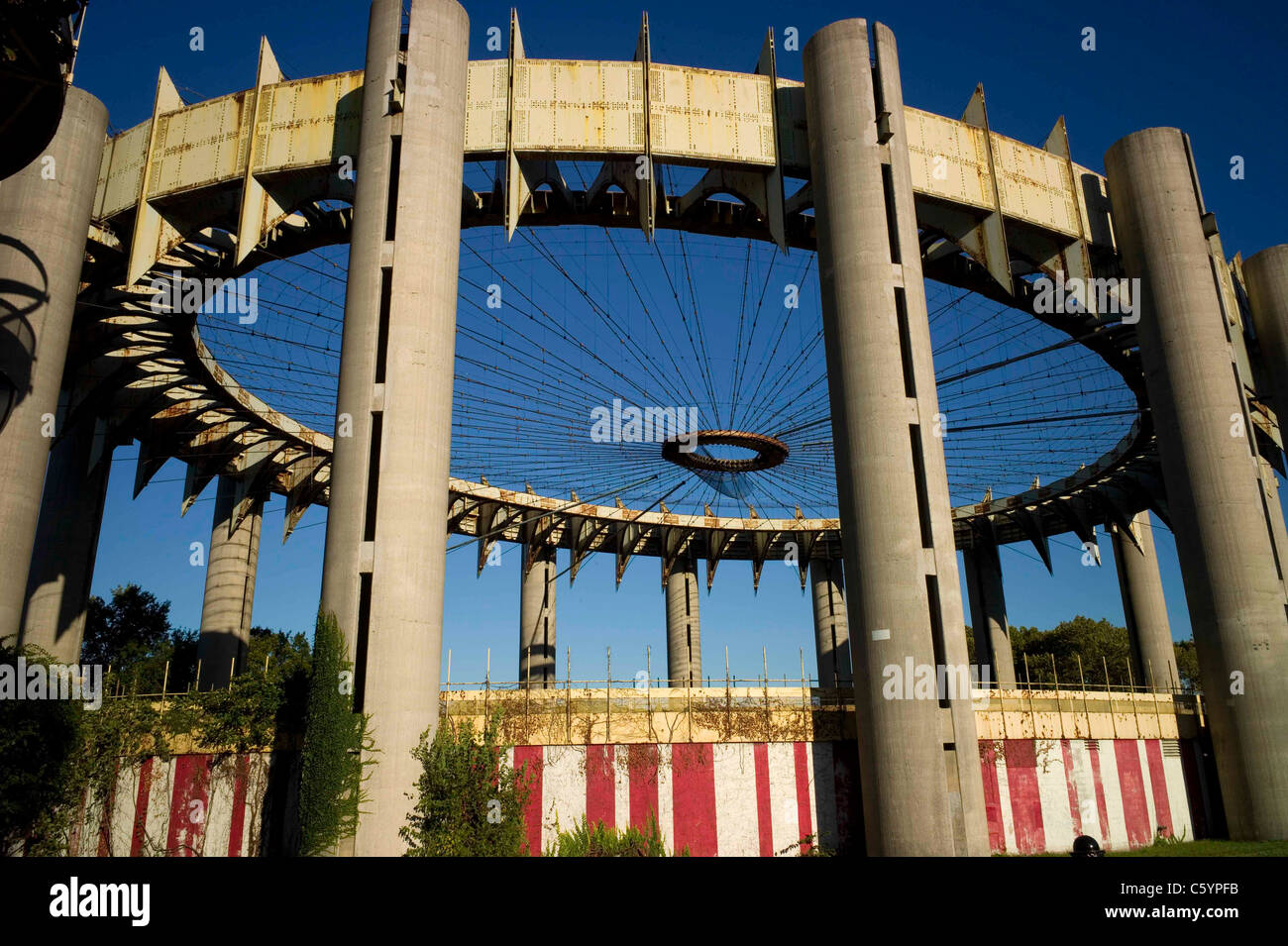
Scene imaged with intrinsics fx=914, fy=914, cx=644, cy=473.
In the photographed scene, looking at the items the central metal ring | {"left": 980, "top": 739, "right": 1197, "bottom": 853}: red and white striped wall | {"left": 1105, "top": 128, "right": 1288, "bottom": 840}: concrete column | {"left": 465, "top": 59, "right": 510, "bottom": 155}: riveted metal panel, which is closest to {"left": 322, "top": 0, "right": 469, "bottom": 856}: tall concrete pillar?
{"left": 465, "top": 59, "right": 510, "bottom": 155}: riveted metal panel

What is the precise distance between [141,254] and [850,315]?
2971 cm

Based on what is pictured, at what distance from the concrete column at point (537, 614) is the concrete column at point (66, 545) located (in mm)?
29929

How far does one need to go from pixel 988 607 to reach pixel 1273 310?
29.8 m

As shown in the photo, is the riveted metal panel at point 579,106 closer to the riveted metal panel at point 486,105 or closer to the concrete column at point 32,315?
the riveted metal panel at point 486,105

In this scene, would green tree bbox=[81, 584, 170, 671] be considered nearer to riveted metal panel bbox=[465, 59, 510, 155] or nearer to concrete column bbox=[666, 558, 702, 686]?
concrete column bbox=[666, 558, 702, 686]

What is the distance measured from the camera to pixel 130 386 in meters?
49.6

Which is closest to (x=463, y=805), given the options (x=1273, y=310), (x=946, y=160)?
(x=946, y=160)

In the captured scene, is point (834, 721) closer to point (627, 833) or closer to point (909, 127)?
point (627, 833)

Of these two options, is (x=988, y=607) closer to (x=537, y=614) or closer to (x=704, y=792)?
(x=537, y=614)

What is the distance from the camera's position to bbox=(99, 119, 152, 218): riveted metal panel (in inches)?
1593

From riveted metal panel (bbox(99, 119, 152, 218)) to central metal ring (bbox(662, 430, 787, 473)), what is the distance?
1053 inches

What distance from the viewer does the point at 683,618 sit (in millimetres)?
73688

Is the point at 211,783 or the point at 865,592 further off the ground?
the point at 865,592
